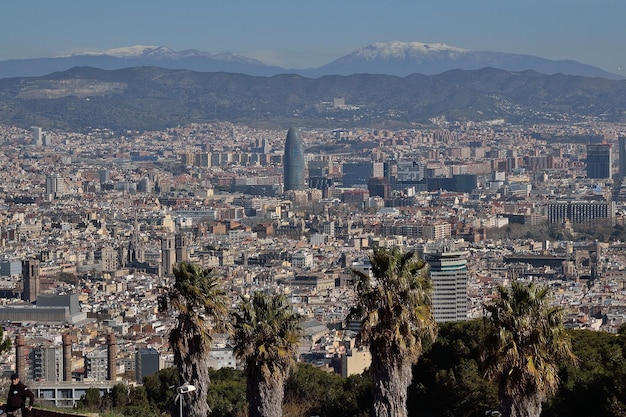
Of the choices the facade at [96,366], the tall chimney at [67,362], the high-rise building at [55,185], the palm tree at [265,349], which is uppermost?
the palm tree at [265,349]

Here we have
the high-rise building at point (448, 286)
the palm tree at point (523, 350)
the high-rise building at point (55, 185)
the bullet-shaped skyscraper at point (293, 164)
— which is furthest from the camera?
the bullet-shaped skyscraper at point (293, 164)

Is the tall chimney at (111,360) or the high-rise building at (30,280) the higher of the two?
the tall chimney at (111,360)

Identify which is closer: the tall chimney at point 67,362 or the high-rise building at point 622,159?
the tall chimney at point 67,362

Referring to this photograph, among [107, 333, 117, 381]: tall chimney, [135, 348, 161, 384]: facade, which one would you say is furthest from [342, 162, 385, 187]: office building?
[107, 333, 117, 381]: tall chimney

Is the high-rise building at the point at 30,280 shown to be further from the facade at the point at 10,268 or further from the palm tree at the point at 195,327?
the palm tree at the point at 195,327

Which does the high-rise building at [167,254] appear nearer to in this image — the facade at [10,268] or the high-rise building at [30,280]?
the facade at [10,268]

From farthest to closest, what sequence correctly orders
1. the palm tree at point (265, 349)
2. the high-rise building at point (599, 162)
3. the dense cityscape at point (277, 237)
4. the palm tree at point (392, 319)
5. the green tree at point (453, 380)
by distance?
1. the high-rise building at point (599, 162)
2. the dense cityscape at point (277, 237)
3. the green tree at point (453, 380)
4. the palm tree at point (265, 349)
5. the palm tree at point (392, 319)

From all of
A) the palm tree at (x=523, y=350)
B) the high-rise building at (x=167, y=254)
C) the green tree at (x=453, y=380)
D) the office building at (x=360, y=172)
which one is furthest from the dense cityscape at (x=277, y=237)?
the palm tree at (x=523, y=350)
